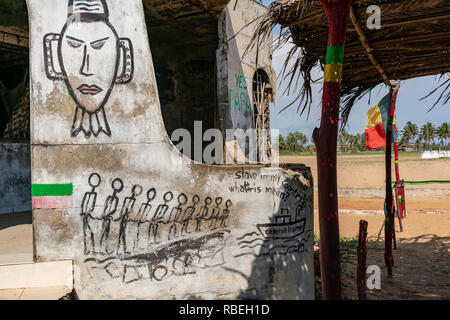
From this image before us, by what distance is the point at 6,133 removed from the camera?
27.8 ft

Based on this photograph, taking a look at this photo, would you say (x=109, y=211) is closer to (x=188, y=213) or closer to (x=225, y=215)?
(x=188, y=213)

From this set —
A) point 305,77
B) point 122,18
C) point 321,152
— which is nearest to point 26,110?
point 122,18

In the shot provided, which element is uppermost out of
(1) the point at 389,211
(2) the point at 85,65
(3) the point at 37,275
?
(2) the point at 85,65

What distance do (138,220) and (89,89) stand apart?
1504mm

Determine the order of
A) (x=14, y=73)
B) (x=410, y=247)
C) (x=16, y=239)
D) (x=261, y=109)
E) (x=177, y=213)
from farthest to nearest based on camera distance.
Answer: (x=261, y=109), (x=410, y=247), (x=14, y=73), (x=16, y=239), (x=177, y=213)

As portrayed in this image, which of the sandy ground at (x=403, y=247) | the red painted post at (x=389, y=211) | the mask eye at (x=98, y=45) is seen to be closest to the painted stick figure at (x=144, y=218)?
the sandy ground at (x=403, y=247)

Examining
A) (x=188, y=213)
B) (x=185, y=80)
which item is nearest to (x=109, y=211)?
(x=188, y=213)

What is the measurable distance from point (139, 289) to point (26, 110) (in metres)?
6.53

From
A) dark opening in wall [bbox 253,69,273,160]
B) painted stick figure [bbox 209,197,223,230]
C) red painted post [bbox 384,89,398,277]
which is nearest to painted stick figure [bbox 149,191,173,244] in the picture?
painted stick figure [bbox 209,197,223,230]

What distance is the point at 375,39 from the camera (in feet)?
15.1

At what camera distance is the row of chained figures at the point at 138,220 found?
368 cm

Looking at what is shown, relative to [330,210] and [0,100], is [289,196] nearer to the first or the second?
[330,210]

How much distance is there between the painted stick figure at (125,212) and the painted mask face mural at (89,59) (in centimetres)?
69

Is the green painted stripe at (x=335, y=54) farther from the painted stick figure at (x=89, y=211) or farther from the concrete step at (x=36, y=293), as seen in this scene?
the concrete step at (x=36, y=293)
